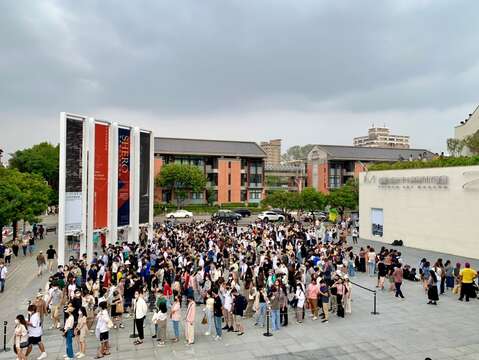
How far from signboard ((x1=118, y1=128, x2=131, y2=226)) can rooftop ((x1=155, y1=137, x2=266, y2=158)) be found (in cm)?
3883

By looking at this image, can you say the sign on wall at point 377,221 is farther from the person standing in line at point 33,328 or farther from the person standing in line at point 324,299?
the person standing in line at point 33,328

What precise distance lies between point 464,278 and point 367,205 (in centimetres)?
1992

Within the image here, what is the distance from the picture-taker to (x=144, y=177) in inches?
1136

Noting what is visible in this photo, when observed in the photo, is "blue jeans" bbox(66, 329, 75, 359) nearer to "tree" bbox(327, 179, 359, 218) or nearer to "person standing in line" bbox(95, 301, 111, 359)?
"person standing in line" bbox(95, 301, 111, 359)

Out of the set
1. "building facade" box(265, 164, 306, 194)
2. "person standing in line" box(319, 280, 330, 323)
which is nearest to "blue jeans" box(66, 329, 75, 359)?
"person standing in line" box(319, 280, 330, 323)

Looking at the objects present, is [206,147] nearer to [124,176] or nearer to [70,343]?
[124,176]

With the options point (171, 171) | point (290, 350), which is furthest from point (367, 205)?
point (171, 171)

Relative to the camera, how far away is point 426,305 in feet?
50.8

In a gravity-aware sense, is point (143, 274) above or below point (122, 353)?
above

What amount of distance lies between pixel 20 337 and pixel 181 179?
2029 inches

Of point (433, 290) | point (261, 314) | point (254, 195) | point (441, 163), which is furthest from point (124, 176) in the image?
point (254, 195)

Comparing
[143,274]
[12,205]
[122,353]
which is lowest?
[122,353]

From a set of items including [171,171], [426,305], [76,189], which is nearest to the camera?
[426,305]

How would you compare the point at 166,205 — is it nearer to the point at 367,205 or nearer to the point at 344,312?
the point at 367,205
